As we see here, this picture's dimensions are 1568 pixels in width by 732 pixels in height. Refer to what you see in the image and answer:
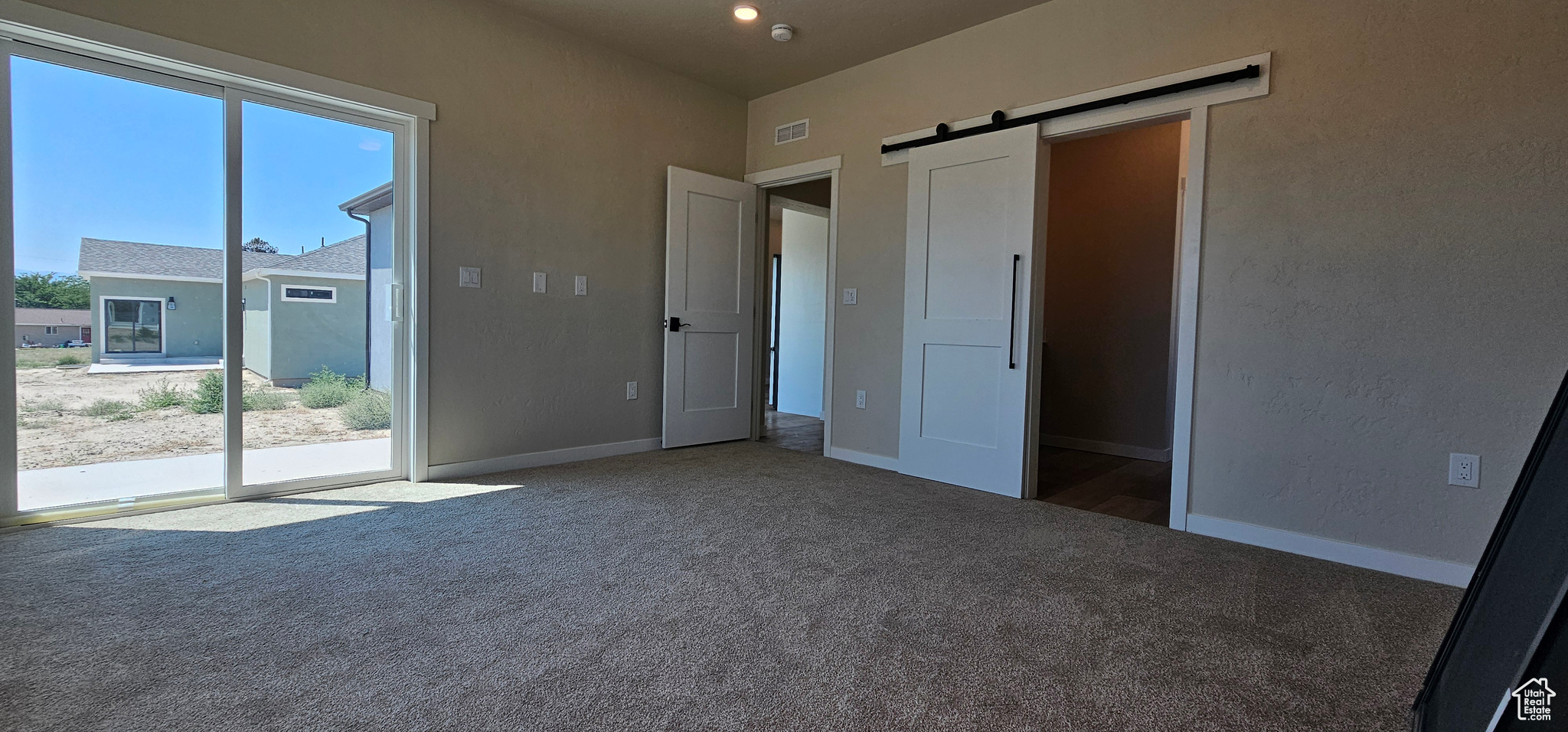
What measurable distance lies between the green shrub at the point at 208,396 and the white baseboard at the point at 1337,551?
4437mm

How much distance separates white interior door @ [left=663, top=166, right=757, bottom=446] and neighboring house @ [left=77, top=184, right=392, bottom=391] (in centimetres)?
173

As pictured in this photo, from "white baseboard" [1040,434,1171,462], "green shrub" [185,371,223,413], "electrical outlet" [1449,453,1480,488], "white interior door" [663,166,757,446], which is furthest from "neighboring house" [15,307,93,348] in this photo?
"white baseboard" [1040,434,1171,462]

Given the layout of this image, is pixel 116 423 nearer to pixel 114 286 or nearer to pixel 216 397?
pixel 216 397

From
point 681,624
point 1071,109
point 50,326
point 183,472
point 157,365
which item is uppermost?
point 1071,109

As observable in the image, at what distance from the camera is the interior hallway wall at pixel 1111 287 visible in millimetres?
4887

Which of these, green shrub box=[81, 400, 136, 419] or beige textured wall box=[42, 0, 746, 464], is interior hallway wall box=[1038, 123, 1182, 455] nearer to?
beige textured wall box=[42, 0, 746, 464]

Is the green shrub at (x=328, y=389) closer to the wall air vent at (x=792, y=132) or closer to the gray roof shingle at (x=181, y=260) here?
the gray roof shingle at (x=181, y=260)

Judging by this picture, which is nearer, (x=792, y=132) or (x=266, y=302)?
(x=266, y=302)

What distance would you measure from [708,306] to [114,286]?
9.98 ft

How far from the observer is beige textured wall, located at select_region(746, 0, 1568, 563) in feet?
7.68

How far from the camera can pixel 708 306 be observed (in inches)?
192

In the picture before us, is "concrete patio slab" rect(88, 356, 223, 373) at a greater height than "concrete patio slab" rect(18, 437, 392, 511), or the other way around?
"concrete patio slab" rect(88, 356, 223, 373)

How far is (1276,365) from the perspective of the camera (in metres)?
2.83
